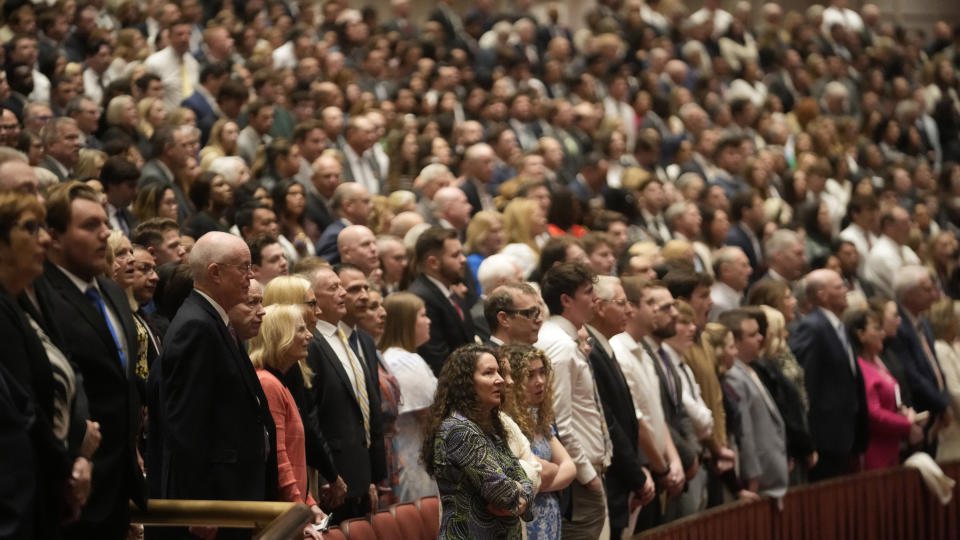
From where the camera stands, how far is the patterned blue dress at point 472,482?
14.6 ft

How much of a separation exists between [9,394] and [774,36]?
1399 cm

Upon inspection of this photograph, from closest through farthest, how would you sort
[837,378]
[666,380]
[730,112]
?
[666,380] → [837,378] → [730,112]

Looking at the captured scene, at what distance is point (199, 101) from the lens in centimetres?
950

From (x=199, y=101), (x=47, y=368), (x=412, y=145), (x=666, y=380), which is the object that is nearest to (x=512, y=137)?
(x=412, y=145)

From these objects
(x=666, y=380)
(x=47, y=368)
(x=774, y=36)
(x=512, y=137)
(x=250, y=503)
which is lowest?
(x=774, y=36)

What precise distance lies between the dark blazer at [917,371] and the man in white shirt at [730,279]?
3.51ft

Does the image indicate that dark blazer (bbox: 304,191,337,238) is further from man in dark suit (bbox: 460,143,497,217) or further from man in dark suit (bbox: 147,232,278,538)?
man in dark suit (bbox: 147,232,278,538)

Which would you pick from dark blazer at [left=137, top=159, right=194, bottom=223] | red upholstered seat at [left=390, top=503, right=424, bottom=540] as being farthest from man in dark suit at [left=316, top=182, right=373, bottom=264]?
red upholstered seat at [left=390, top=503, right=424, bottom=540]

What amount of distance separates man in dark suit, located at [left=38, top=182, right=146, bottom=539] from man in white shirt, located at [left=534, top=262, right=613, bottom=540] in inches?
86.0

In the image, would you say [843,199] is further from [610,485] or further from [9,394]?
[9,394]

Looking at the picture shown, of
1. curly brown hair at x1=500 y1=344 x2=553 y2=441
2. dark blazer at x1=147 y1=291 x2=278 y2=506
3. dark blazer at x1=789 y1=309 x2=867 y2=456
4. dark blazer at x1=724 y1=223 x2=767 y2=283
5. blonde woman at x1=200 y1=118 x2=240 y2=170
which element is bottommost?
dark blazer at x1=724 y1=223 x2=767 y2=283

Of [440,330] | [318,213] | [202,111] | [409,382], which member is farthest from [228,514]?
[202,111]

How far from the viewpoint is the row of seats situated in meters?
4.66

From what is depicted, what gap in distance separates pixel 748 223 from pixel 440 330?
405 centimetres
